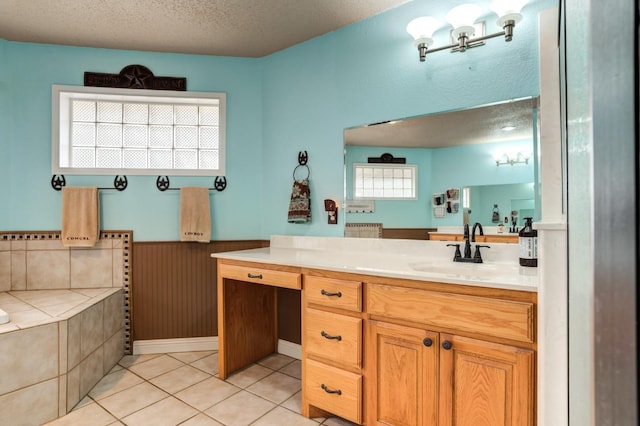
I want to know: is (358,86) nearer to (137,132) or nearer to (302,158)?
(302,158)

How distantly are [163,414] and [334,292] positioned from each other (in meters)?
1.20

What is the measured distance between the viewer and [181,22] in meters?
2.36

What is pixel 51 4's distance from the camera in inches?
85.0

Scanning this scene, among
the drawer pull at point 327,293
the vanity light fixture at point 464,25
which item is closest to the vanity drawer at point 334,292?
the drawer pull at point 327,293

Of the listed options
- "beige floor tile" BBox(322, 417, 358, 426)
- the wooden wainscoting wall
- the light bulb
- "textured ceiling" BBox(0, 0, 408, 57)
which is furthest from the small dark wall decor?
"beige floor tile" BBox(322, 417, 358, 426)

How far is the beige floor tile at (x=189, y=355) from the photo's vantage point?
8.59 ft

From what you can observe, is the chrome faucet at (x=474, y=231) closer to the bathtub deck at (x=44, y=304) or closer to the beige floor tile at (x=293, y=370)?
the beige floor tile at (x=293, y=370)

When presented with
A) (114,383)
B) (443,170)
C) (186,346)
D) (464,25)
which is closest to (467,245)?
(443,170)

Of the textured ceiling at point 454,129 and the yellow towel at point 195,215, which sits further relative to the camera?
the yellow towel at point 195,215

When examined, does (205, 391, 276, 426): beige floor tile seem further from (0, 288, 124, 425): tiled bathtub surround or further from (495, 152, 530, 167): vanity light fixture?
(495, 152, 530, 167): vanity light fixture

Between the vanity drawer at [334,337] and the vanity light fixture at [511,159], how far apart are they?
1111 mm

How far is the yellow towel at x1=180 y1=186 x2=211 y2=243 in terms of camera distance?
2678 millimetres

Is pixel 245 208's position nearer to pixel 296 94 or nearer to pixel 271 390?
→ pixel 296 94

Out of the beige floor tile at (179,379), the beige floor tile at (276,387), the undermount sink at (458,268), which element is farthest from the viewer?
the beige floor tile at (179,379)
